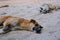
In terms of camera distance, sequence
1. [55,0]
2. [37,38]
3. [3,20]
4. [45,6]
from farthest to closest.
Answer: [55,0] < [45,6] < [3,20] < [37,38]

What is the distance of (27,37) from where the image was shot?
1.66 metres

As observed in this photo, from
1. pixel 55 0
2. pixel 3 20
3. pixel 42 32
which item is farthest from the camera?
pixel 55 0

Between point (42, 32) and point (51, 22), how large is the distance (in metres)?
0.41

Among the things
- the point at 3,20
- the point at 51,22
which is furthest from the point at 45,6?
the point at 3,20

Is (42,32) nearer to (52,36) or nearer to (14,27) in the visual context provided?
(52,36)

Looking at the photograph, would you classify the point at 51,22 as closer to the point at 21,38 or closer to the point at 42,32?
the point at 42,32

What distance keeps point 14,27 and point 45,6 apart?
1221 millimetres

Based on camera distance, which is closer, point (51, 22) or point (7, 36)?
point (7, 36)

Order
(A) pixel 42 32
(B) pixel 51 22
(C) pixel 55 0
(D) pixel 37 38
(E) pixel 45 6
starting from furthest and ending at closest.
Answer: (C) pixel 55 0
(E) pixel 45 6
(B) pixel 51 22
(A) pixel 42 32
(D) pixel 37 38

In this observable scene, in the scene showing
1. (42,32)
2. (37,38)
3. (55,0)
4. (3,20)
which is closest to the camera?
(37,38)

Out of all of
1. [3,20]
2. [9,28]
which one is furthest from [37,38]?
[3,20]

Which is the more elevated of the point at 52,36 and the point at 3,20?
the point at 3,20

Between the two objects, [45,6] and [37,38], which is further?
[45,6]

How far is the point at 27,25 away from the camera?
72.9 inches
